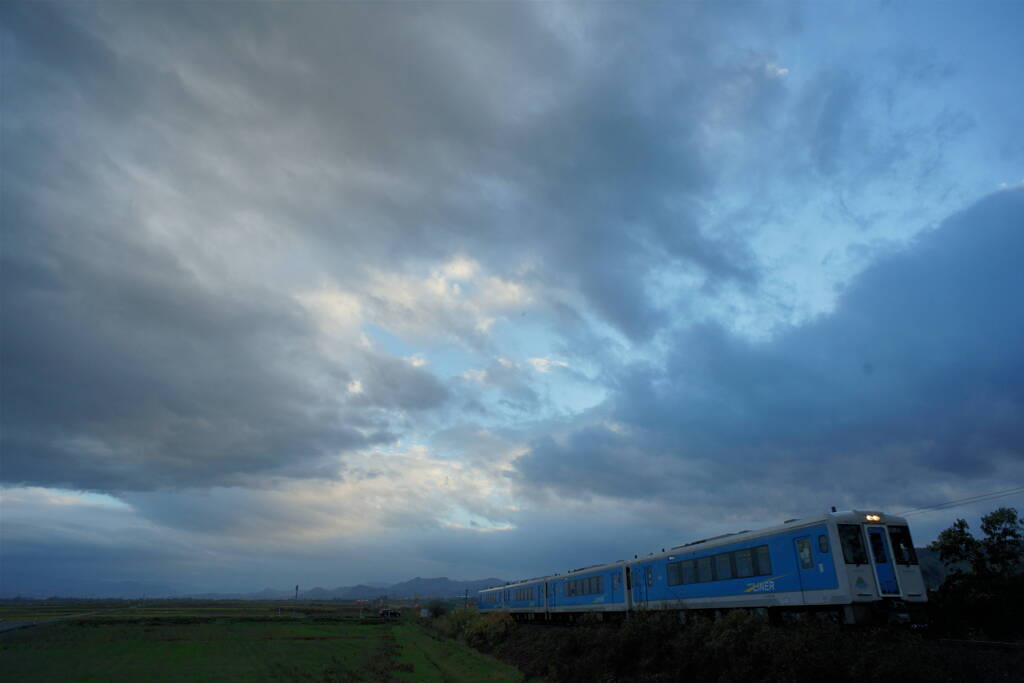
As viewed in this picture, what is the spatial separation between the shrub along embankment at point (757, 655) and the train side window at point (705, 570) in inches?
112

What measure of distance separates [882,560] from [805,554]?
2.37 metres

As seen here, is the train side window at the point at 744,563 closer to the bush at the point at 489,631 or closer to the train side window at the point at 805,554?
the train side window at the point at 805,554

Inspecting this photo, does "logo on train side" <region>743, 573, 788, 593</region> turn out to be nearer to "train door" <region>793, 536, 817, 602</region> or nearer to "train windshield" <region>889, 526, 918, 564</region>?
"train door" <region>793, 536, 817, 602</region>

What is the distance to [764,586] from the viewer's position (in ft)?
71.9

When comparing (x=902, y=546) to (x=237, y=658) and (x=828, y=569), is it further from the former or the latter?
(x=237, y=658)

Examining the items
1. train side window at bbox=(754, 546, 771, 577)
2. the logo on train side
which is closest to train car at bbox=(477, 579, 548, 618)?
the logo on train side

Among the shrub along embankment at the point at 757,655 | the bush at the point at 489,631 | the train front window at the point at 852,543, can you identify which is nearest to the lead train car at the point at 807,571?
the train front window at the point at 852,543

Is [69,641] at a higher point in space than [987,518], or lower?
lower

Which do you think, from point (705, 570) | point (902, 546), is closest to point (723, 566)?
point (705, 570)

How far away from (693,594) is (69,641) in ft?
201

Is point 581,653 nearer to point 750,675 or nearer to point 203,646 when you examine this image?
point 750,675

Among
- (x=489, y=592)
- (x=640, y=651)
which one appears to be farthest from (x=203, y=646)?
→ (x=640, y=651)

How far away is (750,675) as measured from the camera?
53.5 ft

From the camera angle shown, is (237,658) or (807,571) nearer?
(807,571)
